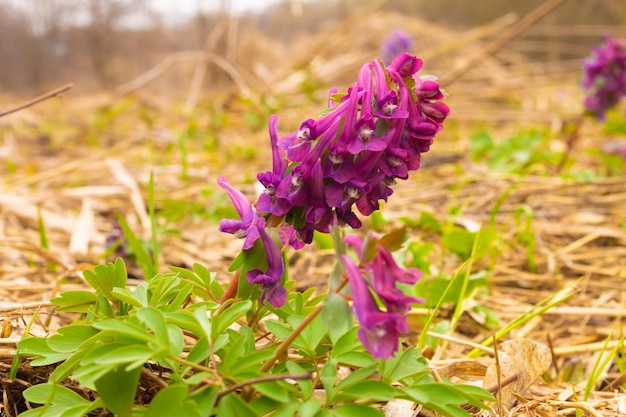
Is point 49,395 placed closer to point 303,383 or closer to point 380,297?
point 303,383

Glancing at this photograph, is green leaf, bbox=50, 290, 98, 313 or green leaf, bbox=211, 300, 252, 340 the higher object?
green leaf, bbox=211, 300, 252, 340

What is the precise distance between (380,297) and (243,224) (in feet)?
1.16

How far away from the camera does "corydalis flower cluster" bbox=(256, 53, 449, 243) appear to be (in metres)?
1.01

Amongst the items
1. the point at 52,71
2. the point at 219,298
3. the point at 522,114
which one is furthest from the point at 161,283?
the point at 52,71

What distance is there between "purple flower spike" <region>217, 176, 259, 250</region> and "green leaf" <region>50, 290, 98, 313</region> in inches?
13.1

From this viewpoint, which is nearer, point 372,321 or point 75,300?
point 372,321

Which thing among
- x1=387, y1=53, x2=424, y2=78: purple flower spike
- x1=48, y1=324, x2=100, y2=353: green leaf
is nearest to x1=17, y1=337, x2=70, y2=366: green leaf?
x1=48, y1=324, x2=100, y2=353: green leaf

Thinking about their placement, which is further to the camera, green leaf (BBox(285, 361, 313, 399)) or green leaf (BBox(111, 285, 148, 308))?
green leaf (BBox(111, 285, 148, 308))

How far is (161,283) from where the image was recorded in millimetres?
1080

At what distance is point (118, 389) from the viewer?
0.88 m

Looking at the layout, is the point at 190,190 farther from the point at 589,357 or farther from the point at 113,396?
the point at 113,396

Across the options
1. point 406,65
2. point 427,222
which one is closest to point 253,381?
point 406,65

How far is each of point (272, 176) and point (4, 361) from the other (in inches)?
29.8

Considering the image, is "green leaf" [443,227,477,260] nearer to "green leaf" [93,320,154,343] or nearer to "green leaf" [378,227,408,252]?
"green leaf" [378,227,408,252]
